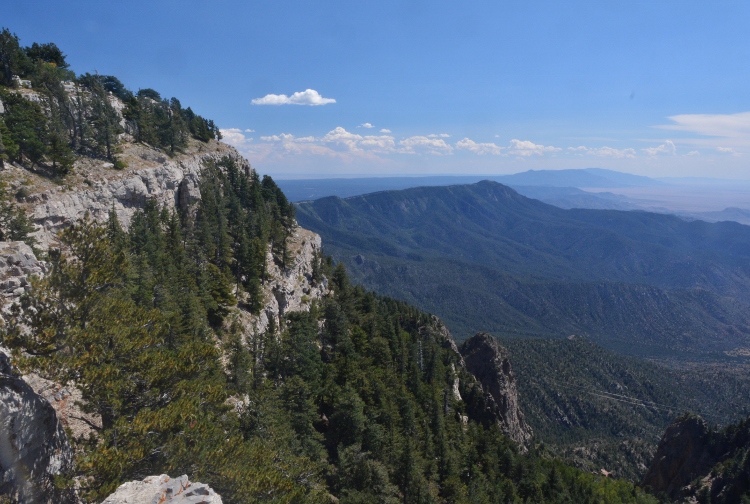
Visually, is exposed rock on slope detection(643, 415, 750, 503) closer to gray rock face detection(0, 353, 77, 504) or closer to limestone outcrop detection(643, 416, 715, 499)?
limestone outcrop detection(643, 416, 715, 499)

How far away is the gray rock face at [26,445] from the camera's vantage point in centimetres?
1286

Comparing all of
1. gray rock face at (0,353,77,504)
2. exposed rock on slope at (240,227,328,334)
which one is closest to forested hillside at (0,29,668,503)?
gray rock face at (0,353,77,504)

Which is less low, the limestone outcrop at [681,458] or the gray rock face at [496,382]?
the gray rock face at [496,382]

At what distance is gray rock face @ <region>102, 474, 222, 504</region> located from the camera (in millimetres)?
12297

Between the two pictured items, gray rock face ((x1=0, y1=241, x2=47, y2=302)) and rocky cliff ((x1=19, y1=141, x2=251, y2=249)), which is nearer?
gray rock face ((x1=0, y1=241, x2=47, y2=302))

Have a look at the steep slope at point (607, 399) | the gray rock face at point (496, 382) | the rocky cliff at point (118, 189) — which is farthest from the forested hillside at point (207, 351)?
the steep slope at point (607, 399)

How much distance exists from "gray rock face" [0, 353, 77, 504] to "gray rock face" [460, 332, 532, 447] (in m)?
73.6

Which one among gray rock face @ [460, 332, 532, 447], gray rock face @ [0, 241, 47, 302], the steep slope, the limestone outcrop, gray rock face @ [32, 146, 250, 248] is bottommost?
the steep slope

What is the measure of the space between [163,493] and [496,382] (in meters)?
89.0

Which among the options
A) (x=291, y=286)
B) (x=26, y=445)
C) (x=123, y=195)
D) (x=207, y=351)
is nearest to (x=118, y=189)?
(x=123, y=195)

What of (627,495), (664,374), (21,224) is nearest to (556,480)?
(627,495)

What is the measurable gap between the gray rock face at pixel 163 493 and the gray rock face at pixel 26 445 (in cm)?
350

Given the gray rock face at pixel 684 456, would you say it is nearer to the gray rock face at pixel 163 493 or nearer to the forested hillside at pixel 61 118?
the gray rock face at pixel 163 493

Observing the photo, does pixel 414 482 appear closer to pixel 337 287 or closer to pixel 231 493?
pixel 231 493
